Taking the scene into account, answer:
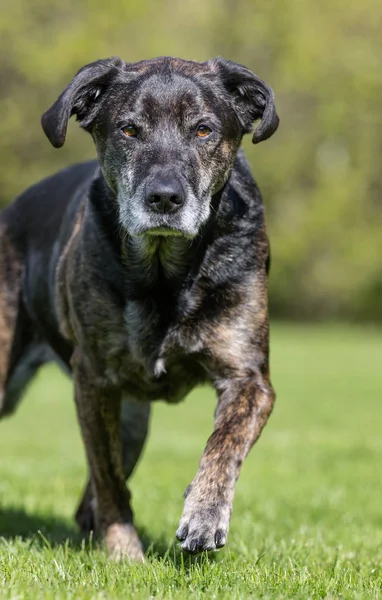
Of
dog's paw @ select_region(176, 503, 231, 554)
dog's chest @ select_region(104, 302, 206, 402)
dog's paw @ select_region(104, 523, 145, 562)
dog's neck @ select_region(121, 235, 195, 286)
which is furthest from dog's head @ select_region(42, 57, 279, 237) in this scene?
dog's paw @ select_region(104, 523, 145, 562)

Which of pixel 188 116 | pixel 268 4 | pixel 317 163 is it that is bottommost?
pixel 317 163

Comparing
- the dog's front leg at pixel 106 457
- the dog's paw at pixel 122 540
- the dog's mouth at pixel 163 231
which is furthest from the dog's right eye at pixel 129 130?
the dog's paw at pixel 122 540

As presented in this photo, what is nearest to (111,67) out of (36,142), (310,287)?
(36,142)

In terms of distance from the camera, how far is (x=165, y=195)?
4656 millimetres

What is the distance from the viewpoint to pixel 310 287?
48188 millimetres

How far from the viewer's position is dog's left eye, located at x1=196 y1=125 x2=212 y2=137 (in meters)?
4.99

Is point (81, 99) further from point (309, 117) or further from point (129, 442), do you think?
point (309, 117)

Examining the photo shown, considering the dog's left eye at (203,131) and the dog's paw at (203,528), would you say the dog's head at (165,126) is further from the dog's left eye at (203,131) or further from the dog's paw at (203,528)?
the dog's paw at (203,528)

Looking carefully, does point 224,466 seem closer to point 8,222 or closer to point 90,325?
point 90,325

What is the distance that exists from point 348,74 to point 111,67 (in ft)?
147

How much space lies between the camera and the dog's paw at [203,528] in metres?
4.32

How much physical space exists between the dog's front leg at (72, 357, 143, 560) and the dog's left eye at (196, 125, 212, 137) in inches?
55.8

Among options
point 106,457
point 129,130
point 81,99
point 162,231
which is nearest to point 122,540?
point 106,457

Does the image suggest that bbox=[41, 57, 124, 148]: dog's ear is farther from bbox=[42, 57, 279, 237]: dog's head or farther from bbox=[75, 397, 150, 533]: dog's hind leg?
bbox=[75, 397, 150, 533]: dog's hind leg
